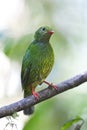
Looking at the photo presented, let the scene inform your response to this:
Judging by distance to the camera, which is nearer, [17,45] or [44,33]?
[44,33]

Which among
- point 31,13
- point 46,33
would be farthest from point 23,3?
point 46,33

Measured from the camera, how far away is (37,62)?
2900 millimetres

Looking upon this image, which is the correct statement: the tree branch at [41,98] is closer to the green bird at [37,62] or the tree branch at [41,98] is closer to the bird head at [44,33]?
the green bird at [37,62]

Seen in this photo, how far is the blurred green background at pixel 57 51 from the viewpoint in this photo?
347 centimetres

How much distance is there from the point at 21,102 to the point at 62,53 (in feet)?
5.02

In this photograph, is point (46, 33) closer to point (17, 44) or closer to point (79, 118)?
point (17, 44)

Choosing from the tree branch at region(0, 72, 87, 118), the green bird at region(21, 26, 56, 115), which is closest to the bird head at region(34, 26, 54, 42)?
the green bird at region(21, 26, 56, 115)

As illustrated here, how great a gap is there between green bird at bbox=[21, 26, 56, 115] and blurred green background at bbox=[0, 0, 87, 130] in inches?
8.5

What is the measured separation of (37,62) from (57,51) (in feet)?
2.71

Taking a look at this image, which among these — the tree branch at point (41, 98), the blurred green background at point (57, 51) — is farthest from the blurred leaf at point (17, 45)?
the tree branch at point (41, 98)

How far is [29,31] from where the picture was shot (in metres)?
A: 3.92

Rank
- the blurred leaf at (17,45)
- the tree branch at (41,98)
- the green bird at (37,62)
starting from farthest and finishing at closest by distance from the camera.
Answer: the blurred leaf at (17,45) → the green bird at (37,62) → the tree branch at (41,98)

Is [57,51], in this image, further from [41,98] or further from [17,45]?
[41,98]

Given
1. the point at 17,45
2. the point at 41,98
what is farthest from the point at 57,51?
the point at 41,98
